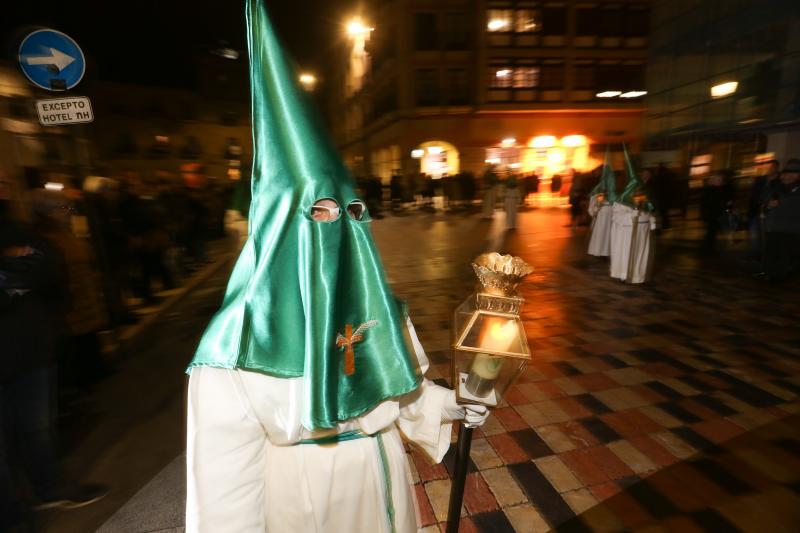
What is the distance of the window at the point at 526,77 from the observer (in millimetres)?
25391

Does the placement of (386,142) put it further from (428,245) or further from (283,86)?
(283,86)

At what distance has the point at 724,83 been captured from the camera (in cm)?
1332

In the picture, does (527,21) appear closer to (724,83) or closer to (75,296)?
(724,83)

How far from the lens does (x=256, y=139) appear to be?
1290 millimetres

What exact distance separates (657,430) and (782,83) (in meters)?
12.9

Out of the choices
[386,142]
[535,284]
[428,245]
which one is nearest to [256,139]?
[535,284]

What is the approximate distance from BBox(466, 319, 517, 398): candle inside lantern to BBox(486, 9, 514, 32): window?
2714cm

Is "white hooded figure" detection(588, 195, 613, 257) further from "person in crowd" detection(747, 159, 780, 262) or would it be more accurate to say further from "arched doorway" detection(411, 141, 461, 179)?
"arched doorway" detection(411, 141, 461, 179)

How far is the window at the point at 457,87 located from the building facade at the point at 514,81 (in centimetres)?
6

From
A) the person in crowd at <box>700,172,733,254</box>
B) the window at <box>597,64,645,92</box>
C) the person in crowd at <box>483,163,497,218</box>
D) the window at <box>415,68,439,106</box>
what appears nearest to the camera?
the person in crowd at <box>700,172,733,254</box>

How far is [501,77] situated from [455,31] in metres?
3.71

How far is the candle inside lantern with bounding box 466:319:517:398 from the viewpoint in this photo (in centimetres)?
134

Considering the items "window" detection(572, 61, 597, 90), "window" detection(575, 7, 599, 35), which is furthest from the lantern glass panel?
"window" detection(575, 7, 599, 35)

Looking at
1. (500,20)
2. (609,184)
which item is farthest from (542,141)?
(609,184)
